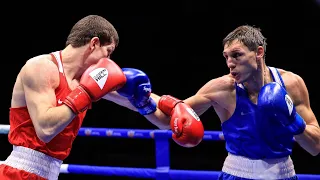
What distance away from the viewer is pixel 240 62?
2.43m

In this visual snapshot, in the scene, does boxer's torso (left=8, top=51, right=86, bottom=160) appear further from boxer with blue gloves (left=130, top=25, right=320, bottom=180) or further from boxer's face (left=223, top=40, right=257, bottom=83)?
boxer's face (left=223, top=40, right=257, bottom=83)

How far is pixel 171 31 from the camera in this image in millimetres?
6602

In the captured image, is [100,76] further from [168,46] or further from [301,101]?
[168,46]

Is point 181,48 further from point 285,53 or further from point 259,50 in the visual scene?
point 259,50

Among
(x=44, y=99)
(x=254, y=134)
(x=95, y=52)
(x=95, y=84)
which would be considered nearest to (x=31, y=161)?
(x=44, y=99)

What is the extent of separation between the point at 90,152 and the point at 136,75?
3906 mm

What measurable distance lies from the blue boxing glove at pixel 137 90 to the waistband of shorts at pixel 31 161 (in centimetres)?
Result: 54

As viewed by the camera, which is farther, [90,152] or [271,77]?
[90,152]

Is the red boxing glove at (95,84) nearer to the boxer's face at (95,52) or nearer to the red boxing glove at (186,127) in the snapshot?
the boxer's face at (95,52)

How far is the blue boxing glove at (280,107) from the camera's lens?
7.33ft

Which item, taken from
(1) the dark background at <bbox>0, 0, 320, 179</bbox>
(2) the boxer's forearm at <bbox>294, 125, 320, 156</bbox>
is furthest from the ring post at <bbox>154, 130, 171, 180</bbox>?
(1) the dark background at <bbox>0, 0, 320, 179</bbox>

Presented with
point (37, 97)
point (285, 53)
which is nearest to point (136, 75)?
point (37, 97)

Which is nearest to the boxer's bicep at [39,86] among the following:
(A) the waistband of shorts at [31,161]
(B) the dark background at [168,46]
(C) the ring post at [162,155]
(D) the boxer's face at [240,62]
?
(A) the waistband of shorts at [31,161]

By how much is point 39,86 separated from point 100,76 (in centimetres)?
28
